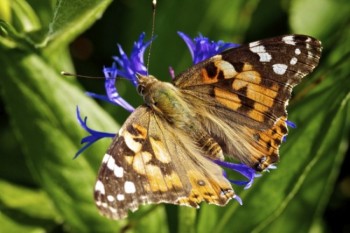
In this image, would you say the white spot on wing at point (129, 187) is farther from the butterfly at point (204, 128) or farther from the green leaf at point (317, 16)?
the green leaf at point (317, 16)

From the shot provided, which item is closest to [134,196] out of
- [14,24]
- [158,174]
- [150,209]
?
[158,174]

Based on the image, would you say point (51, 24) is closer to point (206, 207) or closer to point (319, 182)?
point (206, 207)

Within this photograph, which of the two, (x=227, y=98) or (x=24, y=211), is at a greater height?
(x=227, y=98)

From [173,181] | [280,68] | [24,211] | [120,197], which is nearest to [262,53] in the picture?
[280,68]

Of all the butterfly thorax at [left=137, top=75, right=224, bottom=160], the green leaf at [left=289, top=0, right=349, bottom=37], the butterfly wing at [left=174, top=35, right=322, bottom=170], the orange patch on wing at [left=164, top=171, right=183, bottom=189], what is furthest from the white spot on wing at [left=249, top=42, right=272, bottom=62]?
the green leaf at [left=289, top=0, right=349, bottom=37]

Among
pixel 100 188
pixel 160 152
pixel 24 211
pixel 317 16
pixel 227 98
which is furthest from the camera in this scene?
pixel 317 16

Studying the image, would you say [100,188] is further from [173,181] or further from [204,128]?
[204,128]
